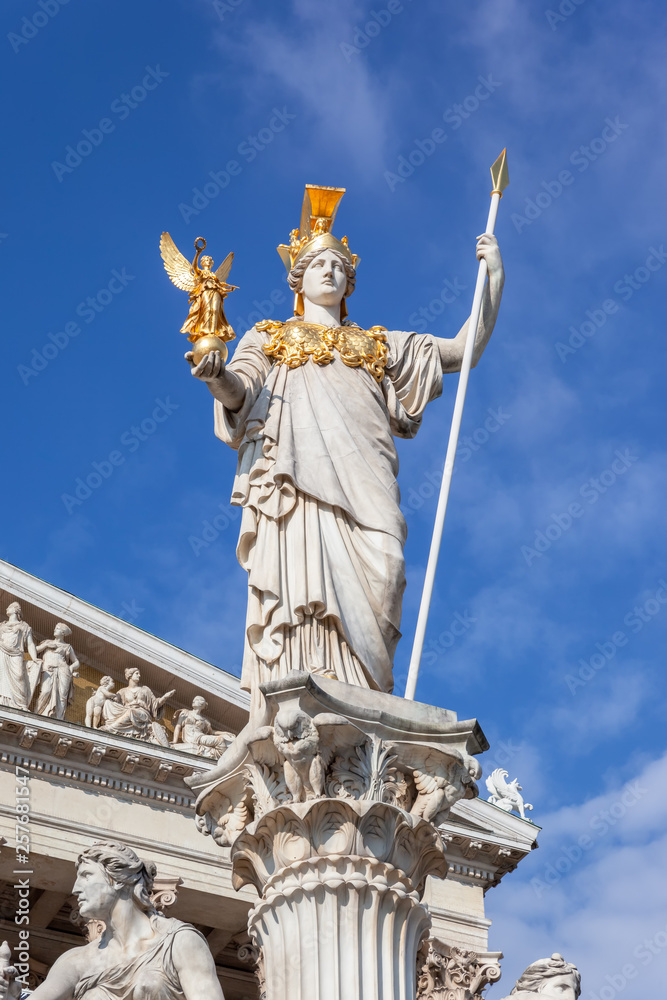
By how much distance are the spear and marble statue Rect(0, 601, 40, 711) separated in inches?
642

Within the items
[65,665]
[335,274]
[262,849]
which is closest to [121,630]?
[65,665]

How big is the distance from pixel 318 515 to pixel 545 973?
2.79 meters

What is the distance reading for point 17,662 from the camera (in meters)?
26.4

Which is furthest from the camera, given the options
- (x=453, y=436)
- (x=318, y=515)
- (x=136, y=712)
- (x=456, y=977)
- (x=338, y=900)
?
(x=136, y=712)

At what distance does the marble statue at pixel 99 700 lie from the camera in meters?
26.6

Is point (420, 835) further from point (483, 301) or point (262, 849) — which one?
point (483, 301)

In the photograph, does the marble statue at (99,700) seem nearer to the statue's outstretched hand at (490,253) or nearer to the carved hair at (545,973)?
the statue's outstretched hand at (490,253)

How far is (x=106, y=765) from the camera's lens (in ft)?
83.3

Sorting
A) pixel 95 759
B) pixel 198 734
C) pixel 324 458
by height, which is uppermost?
pixel 198 734

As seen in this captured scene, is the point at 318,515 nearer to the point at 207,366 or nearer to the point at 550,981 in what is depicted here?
the point at 207,366

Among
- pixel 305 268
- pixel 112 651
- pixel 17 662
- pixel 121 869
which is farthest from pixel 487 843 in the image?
pixel 121 869

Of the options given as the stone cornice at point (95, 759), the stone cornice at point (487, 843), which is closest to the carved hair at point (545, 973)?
the stone cornice at point (95, 759)

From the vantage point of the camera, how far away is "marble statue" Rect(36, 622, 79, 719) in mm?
26125

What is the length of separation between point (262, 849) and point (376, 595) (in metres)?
1.52
